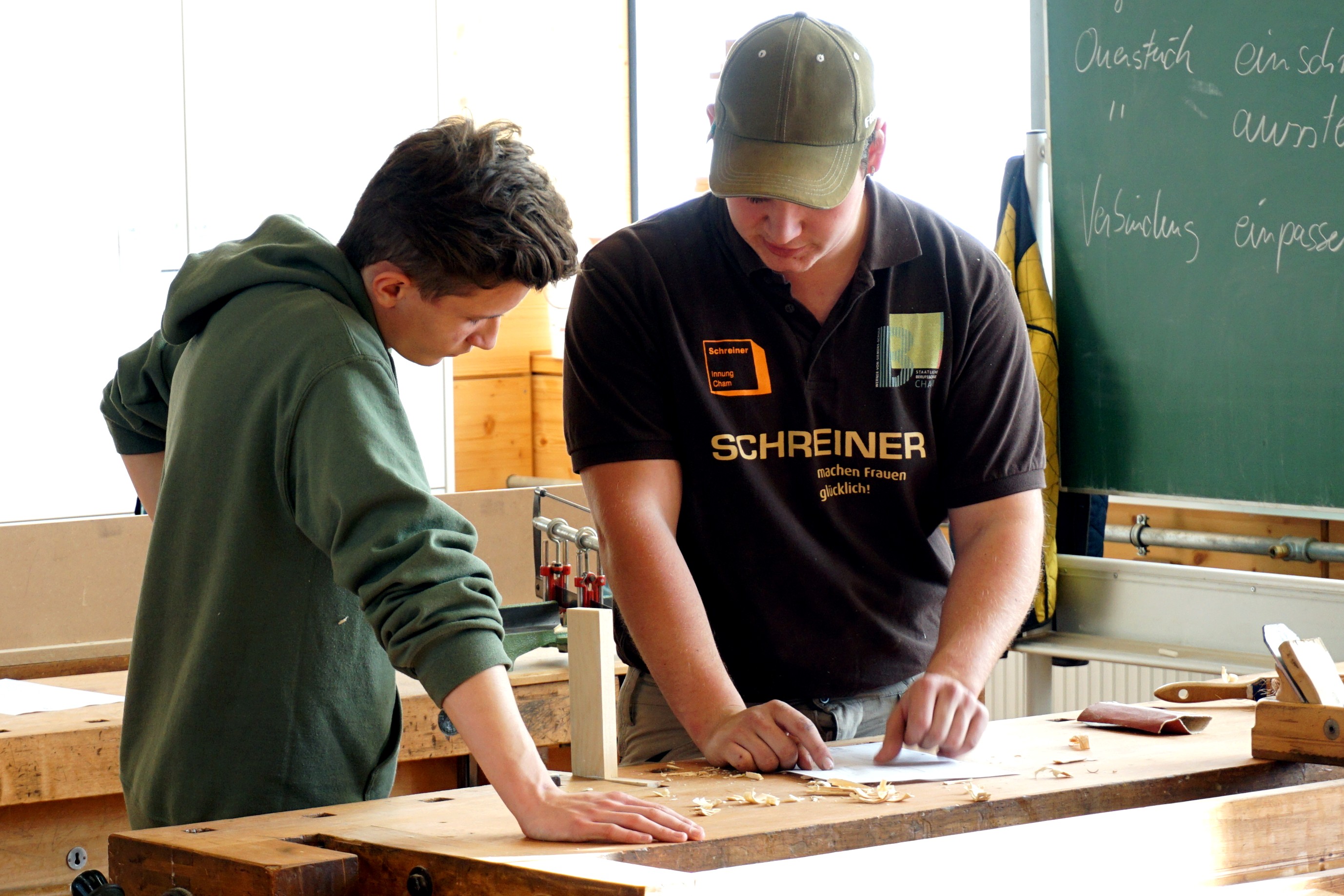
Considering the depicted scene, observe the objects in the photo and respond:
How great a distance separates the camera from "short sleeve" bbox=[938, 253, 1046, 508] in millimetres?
1613

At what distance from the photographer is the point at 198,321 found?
1.30m

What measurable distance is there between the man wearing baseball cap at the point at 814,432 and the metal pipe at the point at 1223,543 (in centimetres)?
138

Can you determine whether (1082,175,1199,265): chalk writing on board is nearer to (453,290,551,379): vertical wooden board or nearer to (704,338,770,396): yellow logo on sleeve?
(704,338,770,396): yellow logo on sleeve

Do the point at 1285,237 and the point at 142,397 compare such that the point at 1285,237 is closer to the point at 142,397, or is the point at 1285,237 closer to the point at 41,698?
the point at 142,397

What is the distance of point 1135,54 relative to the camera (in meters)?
2.77

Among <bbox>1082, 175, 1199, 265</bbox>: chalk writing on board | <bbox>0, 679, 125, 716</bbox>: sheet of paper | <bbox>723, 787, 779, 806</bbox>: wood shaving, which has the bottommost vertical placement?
<bbox>0, 679, 125, 716</bbox>: sheet of paper

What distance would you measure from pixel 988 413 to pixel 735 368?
278mm

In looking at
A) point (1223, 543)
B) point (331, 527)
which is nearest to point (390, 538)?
point (331, 527)

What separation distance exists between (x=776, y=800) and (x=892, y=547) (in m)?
0.45

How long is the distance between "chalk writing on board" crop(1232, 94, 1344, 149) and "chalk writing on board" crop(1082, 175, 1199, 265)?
0.60 ft

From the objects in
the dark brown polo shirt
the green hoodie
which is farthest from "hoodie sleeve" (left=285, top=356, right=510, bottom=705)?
the dark brown polo shirt

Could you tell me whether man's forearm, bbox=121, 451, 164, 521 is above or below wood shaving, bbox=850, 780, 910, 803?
above

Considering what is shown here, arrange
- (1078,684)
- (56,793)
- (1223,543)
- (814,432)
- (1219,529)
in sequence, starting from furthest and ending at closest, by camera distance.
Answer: (1078,684), (1219,529), (1223,543), (56,793), (814,432)

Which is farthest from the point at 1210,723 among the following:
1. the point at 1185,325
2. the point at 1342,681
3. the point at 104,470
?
the point at 104,470
